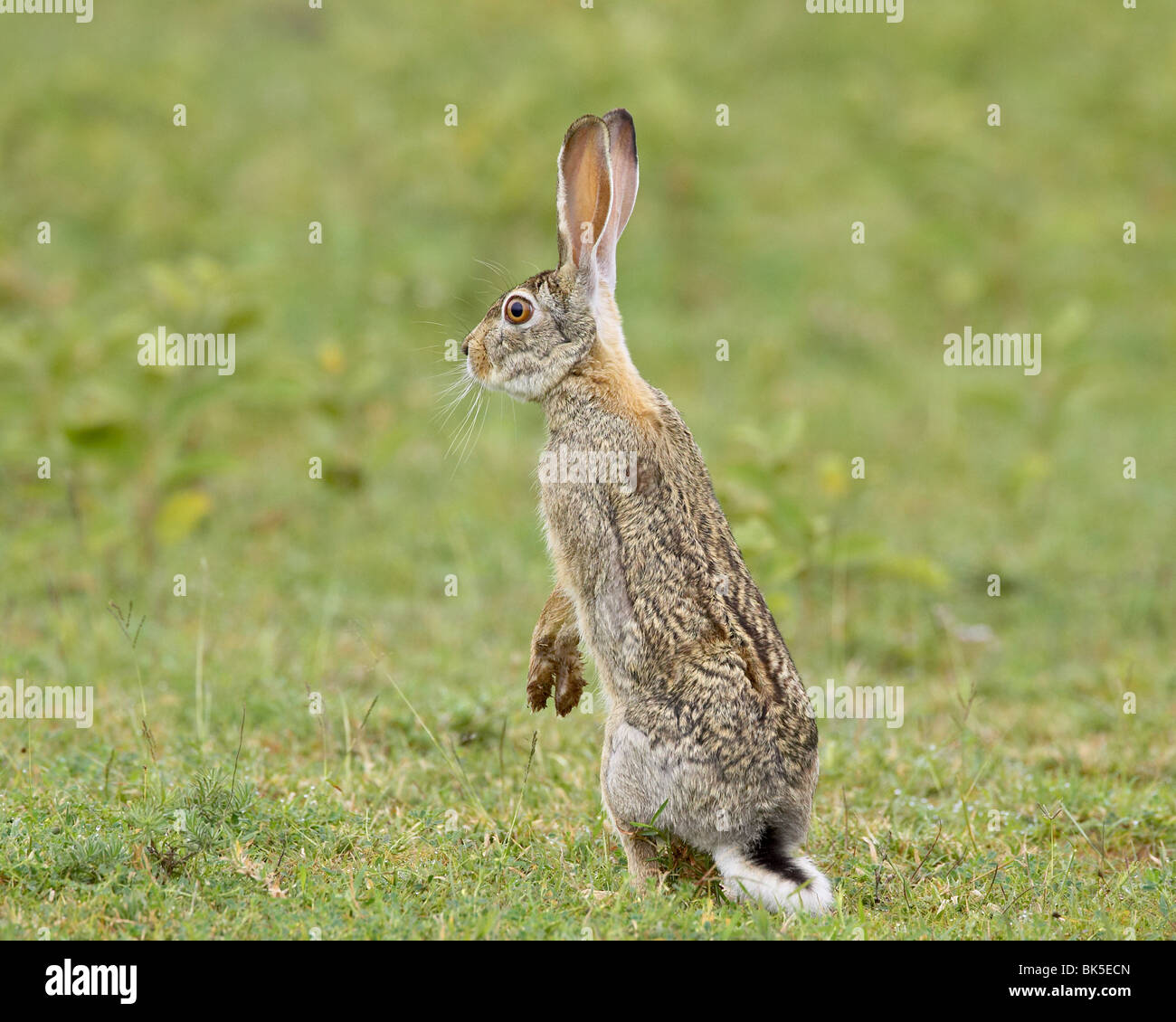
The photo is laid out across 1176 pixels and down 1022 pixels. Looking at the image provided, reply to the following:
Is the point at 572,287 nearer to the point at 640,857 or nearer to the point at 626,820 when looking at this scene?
the point at 626,820

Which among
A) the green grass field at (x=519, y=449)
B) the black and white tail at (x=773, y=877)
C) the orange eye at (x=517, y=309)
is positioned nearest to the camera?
the black and white tail at (x=773, y=877)

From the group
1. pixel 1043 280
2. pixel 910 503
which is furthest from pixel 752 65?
pixel 910 503

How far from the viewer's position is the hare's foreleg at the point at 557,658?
5227 mm

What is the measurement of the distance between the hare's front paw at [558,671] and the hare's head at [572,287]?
916 mm

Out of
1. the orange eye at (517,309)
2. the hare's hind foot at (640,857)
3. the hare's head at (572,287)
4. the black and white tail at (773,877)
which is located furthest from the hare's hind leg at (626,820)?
the orange eye at (517,309)

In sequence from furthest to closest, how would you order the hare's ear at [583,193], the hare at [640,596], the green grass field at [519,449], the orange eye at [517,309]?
the orange eye at [517,309] → the hare's ear at [583,193] → the green grass field at [519,449] → the hare at [640,596]

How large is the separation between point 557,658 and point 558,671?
0.05 metres

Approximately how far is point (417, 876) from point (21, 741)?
2198 millimetres

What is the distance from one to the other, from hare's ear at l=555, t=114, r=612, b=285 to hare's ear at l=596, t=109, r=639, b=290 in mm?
74

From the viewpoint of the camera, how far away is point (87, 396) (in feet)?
26.8

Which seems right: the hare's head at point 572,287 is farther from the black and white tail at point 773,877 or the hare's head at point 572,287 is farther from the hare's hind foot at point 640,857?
the black and white tail at point 773,877

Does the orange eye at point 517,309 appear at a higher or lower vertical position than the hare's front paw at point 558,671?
higher

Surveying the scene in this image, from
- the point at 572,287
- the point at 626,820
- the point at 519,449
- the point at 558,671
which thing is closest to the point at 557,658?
the point at 558,671

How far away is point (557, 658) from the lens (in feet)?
17.2
